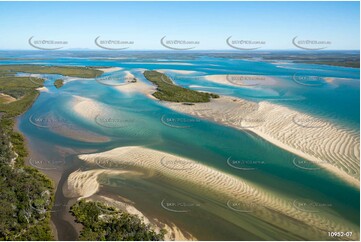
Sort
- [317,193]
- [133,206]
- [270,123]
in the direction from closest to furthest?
[133,206], [317,193], [270,123]

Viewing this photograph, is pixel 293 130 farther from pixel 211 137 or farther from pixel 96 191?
pixel 96 191

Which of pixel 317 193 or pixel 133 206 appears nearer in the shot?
pixel 133 206

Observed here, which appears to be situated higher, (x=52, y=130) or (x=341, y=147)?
(x=341, y=147)

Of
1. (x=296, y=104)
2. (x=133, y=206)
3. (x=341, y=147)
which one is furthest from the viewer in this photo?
(x=296, y=104)

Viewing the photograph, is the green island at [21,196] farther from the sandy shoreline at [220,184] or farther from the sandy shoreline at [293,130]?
the sandy shoreline at [293,130]

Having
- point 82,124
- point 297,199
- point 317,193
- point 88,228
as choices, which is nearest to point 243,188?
point 297,199

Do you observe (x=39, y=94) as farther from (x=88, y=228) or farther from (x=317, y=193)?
(x=317, y=193)

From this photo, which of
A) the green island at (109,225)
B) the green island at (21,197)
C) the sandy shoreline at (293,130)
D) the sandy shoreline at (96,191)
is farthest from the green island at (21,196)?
the sandy shoreline at (293,130)
